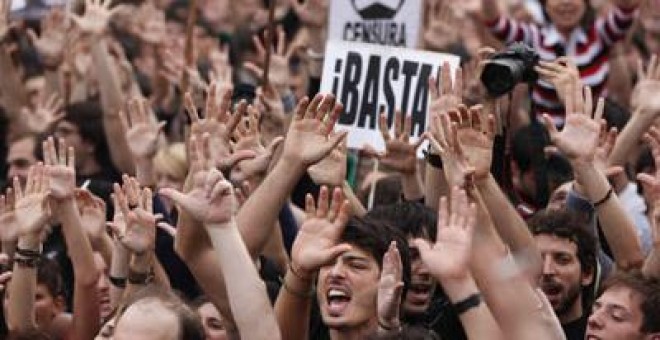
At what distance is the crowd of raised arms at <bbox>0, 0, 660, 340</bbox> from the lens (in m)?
6.79

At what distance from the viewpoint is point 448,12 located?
12.8 metres

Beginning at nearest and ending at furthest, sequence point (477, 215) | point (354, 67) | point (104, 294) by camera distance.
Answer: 1. point (477, 215)
2. point (104, 294)
3. point (354, 67)

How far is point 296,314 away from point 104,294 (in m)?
1.69

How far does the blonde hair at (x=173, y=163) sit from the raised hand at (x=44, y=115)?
28.7 inches

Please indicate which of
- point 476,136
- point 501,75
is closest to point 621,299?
point 476,136

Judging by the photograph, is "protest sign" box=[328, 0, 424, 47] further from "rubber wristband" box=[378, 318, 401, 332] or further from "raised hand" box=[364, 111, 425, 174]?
"rubber wristband" box=[378, 318, 401, 332]

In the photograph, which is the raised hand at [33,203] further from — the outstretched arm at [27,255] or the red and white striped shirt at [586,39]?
the red and white striped shirt at [586,39]

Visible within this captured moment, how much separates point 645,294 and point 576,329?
0.67 m

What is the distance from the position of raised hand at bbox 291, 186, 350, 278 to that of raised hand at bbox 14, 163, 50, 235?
1.32m

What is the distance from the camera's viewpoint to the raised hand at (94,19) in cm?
→ 1141

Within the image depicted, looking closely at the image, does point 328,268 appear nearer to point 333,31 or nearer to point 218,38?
point 333,31

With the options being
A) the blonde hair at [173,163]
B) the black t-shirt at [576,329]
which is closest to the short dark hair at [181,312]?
the black t-shirt at [576,329]

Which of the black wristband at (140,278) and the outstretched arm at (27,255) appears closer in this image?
the black wristband at (140,278)

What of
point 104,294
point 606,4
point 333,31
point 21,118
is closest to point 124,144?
point 21,118
